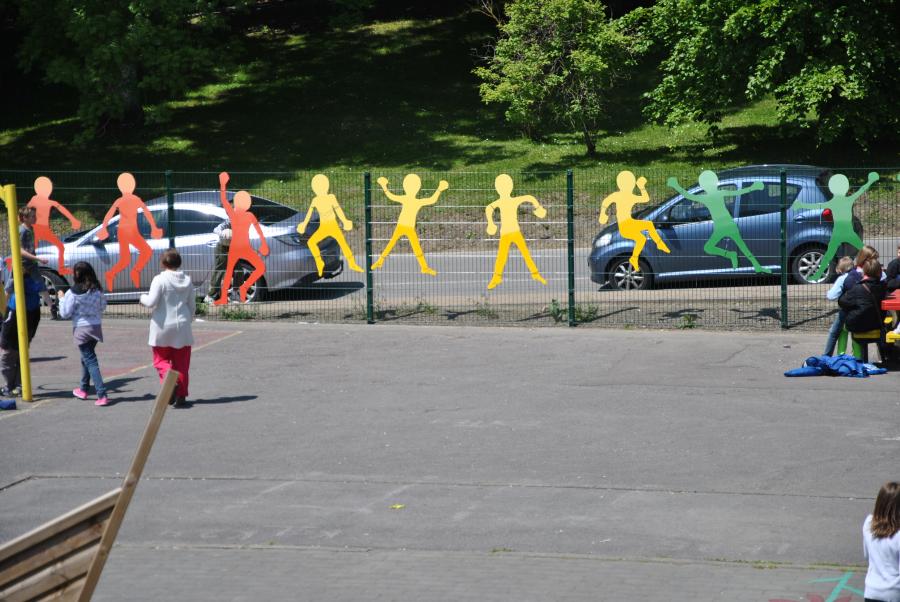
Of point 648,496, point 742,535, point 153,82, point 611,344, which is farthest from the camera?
point 153,82

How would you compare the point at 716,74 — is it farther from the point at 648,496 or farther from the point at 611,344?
the point at 648,496

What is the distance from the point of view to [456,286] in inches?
655

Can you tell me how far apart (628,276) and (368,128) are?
19.9 metres

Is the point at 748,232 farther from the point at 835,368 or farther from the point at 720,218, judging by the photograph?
the point at 835,368

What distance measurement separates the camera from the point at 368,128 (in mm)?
34938

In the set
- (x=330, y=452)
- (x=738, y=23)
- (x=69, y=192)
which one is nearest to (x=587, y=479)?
A: (x=330, y=452)

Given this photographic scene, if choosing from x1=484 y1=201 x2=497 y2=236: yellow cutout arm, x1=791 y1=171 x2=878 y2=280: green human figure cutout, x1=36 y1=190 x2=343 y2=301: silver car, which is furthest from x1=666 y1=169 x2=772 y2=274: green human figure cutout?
x1=36 y1=190 x2=343 y2=301: silver car

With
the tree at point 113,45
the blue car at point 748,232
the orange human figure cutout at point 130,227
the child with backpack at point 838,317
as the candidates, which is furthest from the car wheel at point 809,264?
the tree at point 113,45

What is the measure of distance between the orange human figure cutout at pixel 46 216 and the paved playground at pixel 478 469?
323cm

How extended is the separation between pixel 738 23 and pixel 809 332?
14.1 meters

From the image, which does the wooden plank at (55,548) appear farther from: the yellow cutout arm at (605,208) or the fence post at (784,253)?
the fence post at (784,253)

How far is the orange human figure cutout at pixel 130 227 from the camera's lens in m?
17.3

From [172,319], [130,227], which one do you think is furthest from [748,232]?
[130,227]

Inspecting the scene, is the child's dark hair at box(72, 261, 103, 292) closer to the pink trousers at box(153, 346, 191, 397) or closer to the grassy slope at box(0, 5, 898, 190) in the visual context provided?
the pink trousers at box(153, 346, 191, 397)
